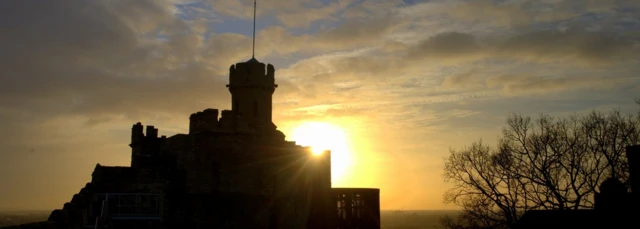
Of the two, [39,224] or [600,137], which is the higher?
[600,137]

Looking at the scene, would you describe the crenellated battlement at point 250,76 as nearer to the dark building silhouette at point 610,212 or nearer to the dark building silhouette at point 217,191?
the dark building silhouette at point 217,191

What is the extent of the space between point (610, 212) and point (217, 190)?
1878 cm

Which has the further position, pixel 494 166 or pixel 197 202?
pixel 494 166

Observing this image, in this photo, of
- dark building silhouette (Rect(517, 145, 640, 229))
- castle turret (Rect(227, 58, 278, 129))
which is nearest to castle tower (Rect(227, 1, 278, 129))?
castle turret (Rect(227, 58, 278, 129))

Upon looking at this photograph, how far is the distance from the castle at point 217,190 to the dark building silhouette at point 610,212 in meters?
10.1

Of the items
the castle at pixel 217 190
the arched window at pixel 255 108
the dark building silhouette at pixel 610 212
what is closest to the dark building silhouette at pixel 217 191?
the castle at pixel 217 190

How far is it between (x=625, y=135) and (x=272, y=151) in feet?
65.9

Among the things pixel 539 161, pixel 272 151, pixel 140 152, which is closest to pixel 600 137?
pixel 539 161

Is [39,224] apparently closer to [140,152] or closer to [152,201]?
[152,201]

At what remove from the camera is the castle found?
29219 mm

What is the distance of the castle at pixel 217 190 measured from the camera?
29.2 metres

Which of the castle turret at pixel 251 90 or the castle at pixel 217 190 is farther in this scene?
the castle turret at pixel 251 90

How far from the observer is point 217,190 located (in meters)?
30.0

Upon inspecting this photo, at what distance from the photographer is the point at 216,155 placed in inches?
1194
